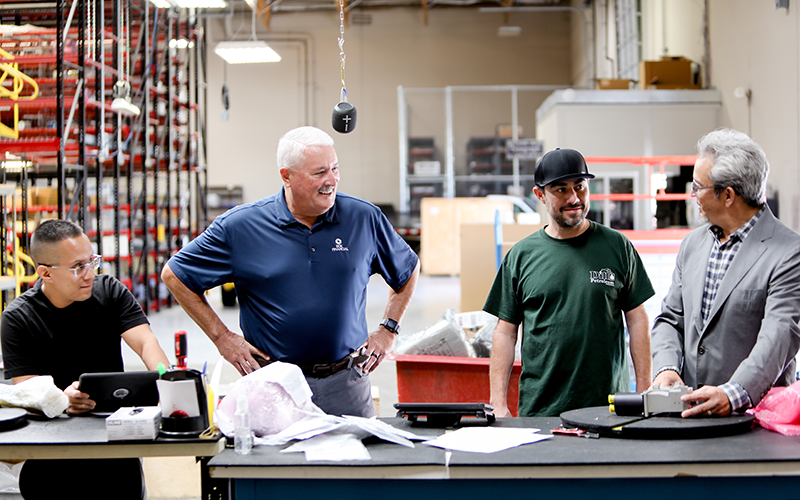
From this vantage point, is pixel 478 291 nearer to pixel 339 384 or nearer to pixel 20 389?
pixel 339 384

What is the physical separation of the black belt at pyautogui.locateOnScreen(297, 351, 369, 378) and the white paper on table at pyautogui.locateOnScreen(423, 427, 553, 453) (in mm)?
713

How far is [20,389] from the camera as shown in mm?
2193

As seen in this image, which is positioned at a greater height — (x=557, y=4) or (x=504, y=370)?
(x=557, y=4)

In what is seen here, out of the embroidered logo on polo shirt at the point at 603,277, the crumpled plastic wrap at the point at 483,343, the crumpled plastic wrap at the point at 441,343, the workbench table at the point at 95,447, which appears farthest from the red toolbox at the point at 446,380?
the workbench table at the point at 95,447

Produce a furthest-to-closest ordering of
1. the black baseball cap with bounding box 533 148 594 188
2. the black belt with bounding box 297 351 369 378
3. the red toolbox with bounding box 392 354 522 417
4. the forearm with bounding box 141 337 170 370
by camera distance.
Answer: the red toolbox with bounding box 392 354 522 417, the forearm with bounding box 141 337 170 370, the black belt with bounding box 297 351 369 378, the black baseball cap with bounding box 533 148 594 188

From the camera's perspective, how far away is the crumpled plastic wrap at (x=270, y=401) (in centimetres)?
195

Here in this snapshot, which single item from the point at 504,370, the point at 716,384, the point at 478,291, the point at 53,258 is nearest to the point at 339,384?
the point at 504,370

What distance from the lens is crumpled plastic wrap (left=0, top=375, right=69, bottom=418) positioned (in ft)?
7.02

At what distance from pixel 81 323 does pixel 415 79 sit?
17601mm

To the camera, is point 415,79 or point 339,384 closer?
point 339,384

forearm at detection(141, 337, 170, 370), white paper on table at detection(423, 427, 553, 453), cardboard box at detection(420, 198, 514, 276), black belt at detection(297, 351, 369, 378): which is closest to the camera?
white paper on table at detection(423, 427, 553, 453)

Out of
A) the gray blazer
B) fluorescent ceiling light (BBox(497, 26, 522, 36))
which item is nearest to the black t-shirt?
the gray blazer

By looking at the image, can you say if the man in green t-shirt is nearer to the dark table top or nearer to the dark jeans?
the dark table top

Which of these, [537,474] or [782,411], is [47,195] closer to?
[537,474]
